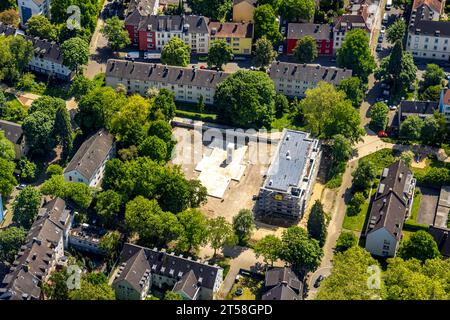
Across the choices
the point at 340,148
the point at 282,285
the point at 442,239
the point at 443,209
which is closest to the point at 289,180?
the point at 340,148

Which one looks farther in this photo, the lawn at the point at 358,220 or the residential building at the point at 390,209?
the lawn at the point at 358,220

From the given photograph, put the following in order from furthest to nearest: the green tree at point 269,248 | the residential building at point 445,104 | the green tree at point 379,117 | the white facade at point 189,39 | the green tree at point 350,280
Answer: the white facade at point 189,39 < the green tree at point 379,117 < the residential building at point 445,104 < the green tree at point 269,248 < the green tree at point 350,280

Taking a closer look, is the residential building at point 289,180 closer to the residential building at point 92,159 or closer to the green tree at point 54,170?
the residential building at point 92,159

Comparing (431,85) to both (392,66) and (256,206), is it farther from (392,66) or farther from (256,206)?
(256,206)

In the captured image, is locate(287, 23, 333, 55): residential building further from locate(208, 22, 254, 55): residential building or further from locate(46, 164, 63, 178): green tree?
locate(46, 164, 63, 178): green tree

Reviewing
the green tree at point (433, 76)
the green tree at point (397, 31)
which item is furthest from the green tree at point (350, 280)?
the green tree at point (397, 31)

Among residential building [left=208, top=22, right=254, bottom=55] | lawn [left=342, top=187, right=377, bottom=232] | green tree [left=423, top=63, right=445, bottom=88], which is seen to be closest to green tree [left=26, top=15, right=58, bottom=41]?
residential building [left=208, top=22, right=254, bottom=55]
